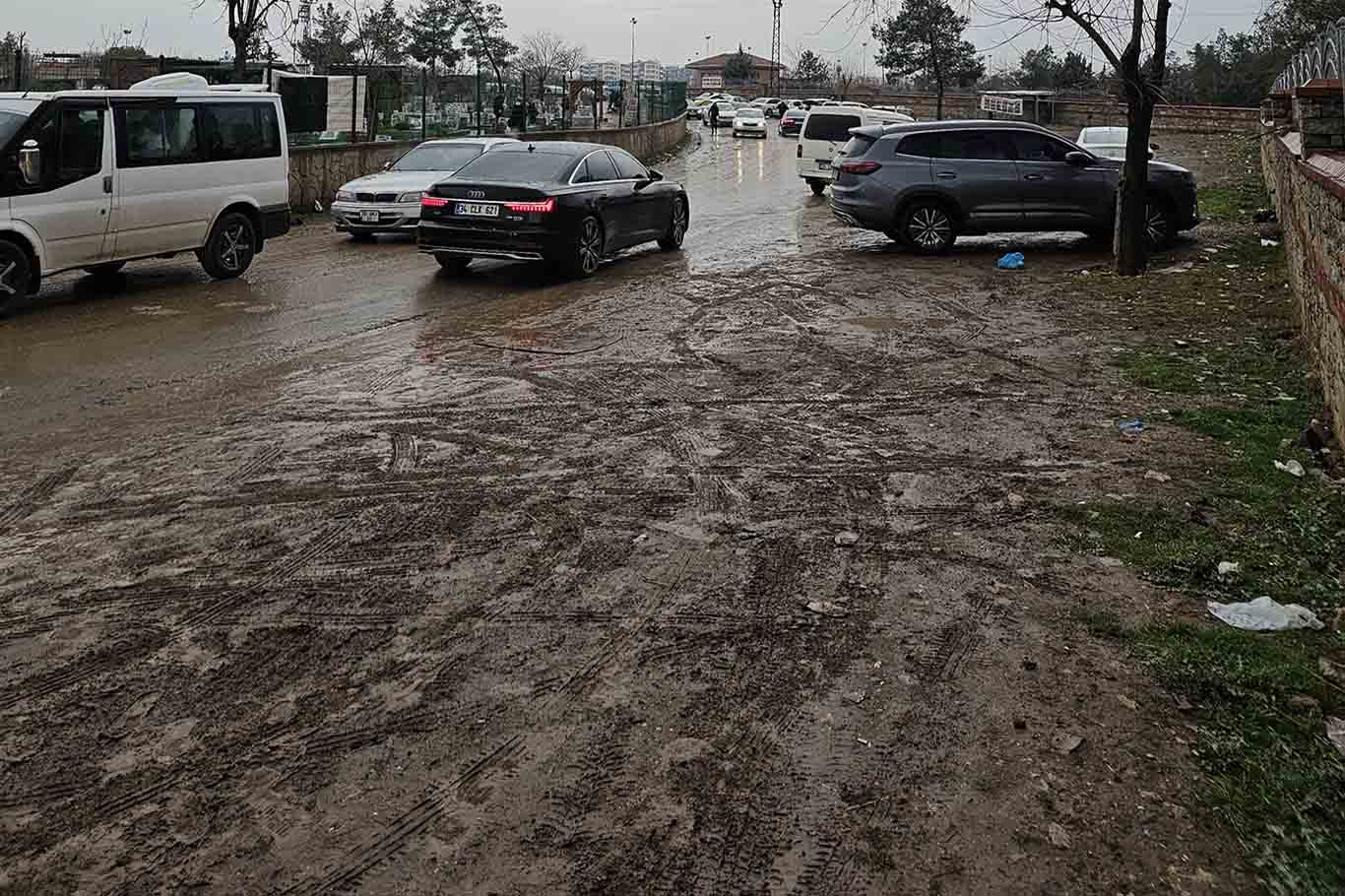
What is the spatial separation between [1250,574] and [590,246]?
A: 34.3 ft

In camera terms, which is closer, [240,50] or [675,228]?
[675,228]

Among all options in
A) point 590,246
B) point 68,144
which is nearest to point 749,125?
point 590,246

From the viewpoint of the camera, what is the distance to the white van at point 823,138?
28016mm

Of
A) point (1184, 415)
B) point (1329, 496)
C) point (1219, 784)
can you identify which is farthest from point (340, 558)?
point (1184, 415)

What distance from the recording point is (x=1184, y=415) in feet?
27.6

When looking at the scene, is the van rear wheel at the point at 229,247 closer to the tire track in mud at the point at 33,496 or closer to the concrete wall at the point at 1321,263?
the tire track in mud at the point at 33,496

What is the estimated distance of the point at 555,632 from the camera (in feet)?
16.7

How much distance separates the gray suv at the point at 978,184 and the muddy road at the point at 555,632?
7.57 metres

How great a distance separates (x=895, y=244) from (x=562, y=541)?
13962 mm

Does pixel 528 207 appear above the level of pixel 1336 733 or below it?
above

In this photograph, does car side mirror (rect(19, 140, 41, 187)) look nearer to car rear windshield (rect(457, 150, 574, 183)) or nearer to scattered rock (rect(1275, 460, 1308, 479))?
car rear windshield (rect(457, 150, 574, 183))

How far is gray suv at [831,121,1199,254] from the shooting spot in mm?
17562

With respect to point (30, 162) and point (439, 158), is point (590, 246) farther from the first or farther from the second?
point (30, 162)

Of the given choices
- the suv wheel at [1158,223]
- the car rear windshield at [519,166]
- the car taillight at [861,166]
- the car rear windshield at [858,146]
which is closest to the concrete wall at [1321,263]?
the suv wheel at [1158,223]
